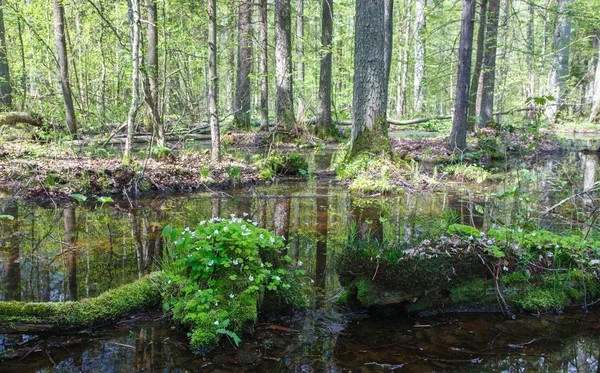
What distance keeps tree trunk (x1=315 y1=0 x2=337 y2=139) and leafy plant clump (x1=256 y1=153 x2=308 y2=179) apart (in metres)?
7.88

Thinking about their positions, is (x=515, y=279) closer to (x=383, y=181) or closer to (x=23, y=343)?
(x=23, y=343)

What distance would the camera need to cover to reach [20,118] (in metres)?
11.6

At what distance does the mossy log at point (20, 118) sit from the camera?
36.3 feet

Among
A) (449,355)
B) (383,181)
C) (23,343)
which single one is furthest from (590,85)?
(23,343)

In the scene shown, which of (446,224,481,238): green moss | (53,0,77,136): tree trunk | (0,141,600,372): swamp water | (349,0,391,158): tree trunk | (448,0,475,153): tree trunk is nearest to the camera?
(0,141,600,372): swamp water

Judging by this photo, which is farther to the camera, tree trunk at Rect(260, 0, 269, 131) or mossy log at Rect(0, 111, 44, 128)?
tree trunk at Rect(260, 0, 269, 131)

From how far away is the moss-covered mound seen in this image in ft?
12.3

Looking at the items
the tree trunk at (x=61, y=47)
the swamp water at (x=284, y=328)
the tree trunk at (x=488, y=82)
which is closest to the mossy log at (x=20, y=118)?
the tree trunk at (x=61, y=47)

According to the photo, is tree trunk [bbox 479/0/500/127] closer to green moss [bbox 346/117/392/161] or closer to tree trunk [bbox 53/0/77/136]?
green moss [bbox 346/117/392/161]

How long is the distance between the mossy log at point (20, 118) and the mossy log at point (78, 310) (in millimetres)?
9898

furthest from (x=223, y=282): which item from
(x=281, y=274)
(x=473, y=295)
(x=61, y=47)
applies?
(x=61, y=47)

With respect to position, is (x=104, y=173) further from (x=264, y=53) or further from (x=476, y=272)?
(x=264, y=53)

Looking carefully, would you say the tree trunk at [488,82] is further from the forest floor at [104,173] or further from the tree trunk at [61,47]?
the tree trunk at [61,47]

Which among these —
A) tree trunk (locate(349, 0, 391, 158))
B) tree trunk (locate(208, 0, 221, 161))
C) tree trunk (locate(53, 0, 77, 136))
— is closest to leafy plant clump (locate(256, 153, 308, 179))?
tree trunk (locate(208, 0, 221, 161))
